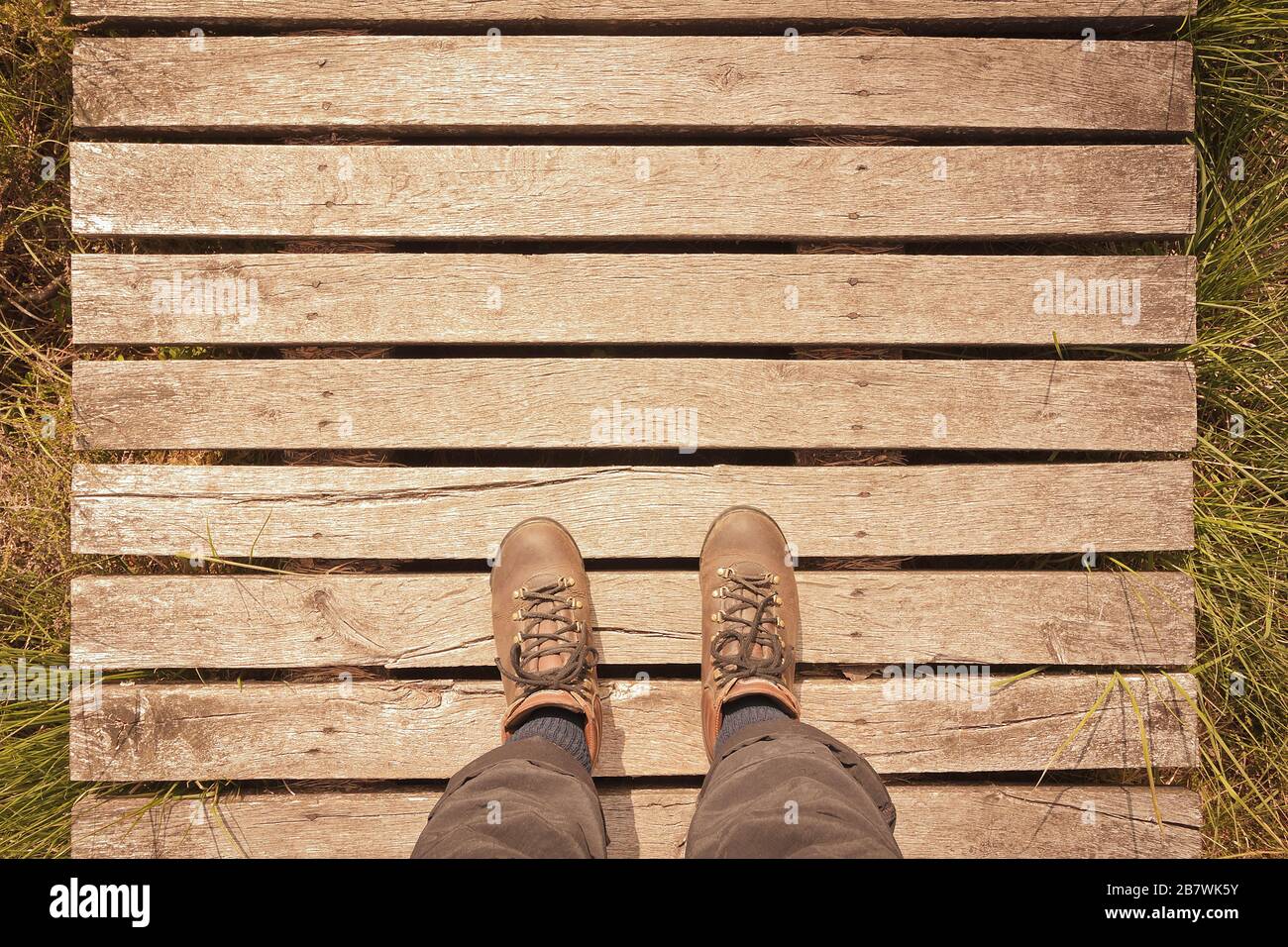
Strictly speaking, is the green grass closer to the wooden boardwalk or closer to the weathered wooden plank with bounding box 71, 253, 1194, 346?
the wooden boardwalk

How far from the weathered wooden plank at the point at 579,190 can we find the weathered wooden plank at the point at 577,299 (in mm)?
86

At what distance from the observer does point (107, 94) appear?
6.27 feet

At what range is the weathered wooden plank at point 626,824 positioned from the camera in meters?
1.91

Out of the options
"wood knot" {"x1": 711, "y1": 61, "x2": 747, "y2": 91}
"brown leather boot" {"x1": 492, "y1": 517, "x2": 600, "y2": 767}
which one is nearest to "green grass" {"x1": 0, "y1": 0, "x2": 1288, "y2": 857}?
"brown leather boot" {"x1": 492, "y1": 517, "x2": 600, "y2": 767}

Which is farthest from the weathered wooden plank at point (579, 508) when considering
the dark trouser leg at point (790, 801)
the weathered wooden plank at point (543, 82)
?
the weathered wooden plank at point (543, 82)

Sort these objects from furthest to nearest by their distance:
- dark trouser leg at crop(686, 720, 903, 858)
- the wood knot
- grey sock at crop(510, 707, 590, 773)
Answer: the wood knot → grey sock at crop(510, 707, 590, 773) → dark trouser leg at crop(686, 720, 903, 858)

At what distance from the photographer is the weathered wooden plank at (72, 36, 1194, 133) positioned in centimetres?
190

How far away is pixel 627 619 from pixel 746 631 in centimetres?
33

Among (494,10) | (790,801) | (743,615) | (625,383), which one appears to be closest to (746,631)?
(743,615)

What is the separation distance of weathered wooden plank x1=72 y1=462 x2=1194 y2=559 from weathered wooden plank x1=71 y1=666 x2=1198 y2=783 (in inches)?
15.3

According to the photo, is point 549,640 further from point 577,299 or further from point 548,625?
point 577,299

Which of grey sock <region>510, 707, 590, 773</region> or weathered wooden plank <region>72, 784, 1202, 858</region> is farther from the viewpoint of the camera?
weathered wooden plank <region>72, 784, 1202, 858</region>
